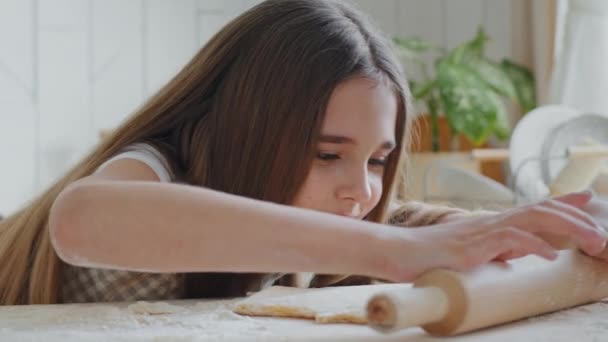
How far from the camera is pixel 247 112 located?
3.95 ft

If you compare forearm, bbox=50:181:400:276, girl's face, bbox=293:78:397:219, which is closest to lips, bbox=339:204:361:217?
girl's face, bbox=293:78:397:219

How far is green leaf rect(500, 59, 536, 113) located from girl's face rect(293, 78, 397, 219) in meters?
2.60

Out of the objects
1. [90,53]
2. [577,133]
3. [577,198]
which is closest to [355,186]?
[577,198]

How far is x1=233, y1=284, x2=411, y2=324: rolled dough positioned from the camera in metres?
0.93

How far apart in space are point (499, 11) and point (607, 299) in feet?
9.82

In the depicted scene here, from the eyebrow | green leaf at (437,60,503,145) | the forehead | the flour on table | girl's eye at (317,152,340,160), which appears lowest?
green leaf at (437,60,503,145)

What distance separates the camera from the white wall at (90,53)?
3619mm

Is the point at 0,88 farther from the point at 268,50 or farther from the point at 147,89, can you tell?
the point at 268,50

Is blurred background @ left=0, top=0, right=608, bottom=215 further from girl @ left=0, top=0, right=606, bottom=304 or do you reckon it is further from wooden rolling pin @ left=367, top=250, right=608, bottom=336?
wooden rolling pin @ left=367, top=250, right=608, bottom=336

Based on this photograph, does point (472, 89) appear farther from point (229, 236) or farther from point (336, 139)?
point (229, 236)

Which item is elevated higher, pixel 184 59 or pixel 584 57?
pixel 584 57

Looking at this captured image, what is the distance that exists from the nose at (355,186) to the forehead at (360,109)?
0.05m

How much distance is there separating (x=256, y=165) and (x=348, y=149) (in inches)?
5.2

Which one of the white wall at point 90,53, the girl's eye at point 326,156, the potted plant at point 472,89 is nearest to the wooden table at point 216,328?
the girl's eye at point 326,156
